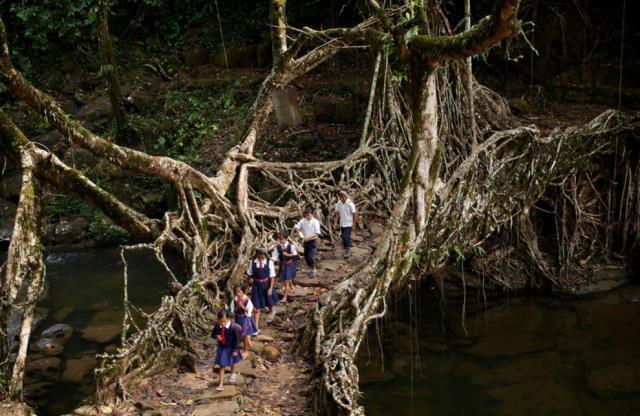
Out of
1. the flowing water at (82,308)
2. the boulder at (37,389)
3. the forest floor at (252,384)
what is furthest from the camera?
the flowing water at (82,308)

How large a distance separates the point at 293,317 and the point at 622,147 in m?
8.10

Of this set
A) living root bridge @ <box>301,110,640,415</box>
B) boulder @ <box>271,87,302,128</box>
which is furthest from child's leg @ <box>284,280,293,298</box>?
boulder @ <box>271,87,302,128</box>

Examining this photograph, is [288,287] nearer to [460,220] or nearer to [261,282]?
[261,282]

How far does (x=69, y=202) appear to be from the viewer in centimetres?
1838

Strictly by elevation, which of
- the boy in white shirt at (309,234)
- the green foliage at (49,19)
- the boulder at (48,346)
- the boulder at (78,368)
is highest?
the green foliage at (49,19)

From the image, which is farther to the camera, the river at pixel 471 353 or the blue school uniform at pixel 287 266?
the river at pixel 471 353

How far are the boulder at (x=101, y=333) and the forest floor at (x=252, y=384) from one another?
4115mm

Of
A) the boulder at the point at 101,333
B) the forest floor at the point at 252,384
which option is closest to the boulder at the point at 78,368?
the boulder at the point at 101,333

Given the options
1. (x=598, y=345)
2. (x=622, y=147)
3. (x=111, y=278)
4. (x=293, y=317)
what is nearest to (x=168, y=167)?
(x=293, y=317)

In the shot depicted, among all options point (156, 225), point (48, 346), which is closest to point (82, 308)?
point (48, 346)

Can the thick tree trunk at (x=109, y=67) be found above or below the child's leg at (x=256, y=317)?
above

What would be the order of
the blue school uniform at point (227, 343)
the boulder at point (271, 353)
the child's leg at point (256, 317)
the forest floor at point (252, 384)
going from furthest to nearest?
the child's leg at point (256, 317) → the boulder at point (271, 353) → the blue school uniform at point (227, 343) → the forest floor at point (252, 384)

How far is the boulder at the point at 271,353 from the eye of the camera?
27.9 feet

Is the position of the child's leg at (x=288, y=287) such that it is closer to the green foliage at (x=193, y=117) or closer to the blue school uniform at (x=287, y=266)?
the blue school uniform at (x=287, y=266)
